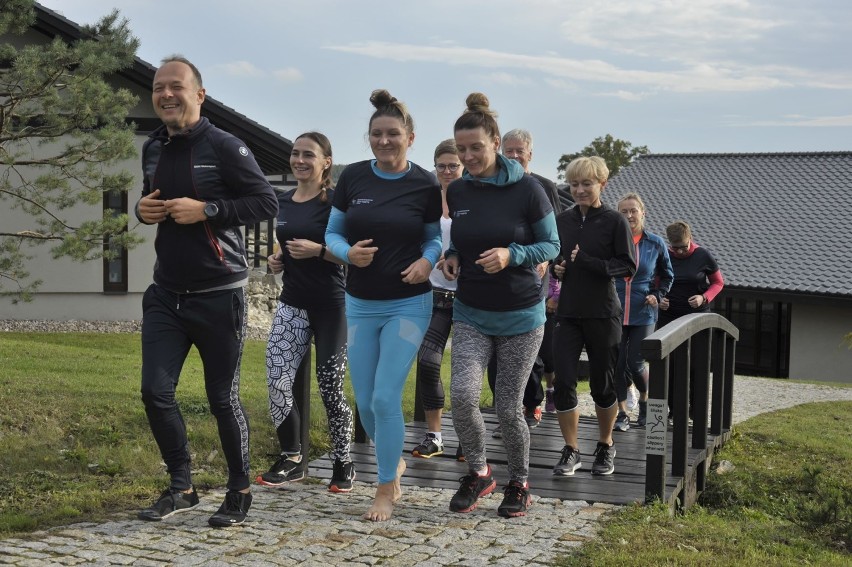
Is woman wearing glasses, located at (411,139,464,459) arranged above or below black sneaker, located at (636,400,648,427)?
above

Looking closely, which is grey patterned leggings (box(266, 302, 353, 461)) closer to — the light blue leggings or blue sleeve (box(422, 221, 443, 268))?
the light blue leggings

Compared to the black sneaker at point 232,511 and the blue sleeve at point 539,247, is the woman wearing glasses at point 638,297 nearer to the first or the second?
the blue sleeve at point 539,247

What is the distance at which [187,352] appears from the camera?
16.1ft

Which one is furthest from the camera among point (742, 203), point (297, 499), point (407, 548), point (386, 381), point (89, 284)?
point (742, 203)

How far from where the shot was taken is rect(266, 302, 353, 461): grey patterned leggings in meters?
5.91

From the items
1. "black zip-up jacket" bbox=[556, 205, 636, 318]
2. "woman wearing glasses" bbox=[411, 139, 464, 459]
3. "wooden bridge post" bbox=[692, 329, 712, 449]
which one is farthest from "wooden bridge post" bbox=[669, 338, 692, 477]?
"woman wearing glasses" bbox=[411, 139, 464, 459]

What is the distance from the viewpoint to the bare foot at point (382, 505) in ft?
17.2

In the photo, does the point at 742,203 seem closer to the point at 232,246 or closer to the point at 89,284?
the point at 89,284

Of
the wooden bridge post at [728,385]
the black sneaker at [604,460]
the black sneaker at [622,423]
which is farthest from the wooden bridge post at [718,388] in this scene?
the black sneaker at [604,460]

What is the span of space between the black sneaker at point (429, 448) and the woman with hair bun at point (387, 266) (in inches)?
61.1

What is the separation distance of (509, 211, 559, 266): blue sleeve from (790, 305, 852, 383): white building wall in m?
23.6

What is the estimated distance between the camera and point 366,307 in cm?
529

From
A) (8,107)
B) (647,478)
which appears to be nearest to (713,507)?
(647,478)

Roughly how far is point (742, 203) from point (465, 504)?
106ft
